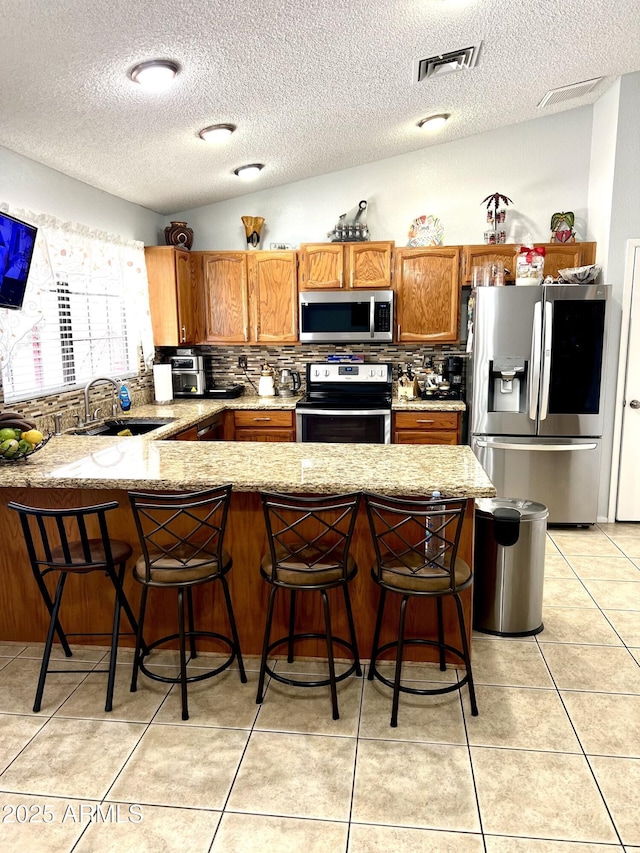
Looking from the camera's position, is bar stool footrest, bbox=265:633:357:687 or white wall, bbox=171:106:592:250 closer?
bar stool footrest, bbox=265:633:357:687

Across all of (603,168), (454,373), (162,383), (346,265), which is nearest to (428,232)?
(346,265)

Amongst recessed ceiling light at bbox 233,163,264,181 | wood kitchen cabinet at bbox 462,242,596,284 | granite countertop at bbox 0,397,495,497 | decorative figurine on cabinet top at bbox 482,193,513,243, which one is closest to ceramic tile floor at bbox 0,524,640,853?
granite countertop at bbox 0,397,495,497

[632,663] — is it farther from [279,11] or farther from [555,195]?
[555,195]

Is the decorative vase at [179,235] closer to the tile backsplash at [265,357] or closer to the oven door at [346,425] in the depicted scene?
the tile backsplash at [265,357]

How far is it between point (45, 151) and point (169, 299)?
5.37ft

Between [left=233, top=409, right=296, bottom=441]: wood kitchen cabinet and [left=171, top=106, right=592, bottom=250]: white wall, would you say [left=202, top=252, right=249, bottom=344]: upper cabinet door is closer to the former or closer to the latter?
[left=171, top=106, right=592, bottom=250]: white wall

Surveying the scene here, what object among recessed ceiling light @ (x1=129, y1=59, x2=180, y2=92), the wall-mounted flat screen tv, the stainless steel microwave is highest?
recessed ceiling light @ (x1=129, y1=59, x2=180, y2=92)

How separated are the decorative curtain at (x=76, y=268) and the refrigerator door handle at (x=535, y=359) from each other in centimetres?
294

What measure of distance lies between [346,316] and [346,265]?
413 mm

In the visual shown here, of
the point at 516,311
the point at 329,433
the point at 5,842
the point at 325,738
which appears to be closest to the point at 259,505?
the point at 325,738

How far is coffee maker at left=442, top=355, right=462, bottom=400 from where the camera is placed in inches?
205

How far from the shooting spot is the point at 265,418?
201 inches

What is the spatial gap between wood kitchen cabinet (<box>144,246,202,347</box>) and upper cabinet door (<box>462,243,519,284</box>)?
226cm

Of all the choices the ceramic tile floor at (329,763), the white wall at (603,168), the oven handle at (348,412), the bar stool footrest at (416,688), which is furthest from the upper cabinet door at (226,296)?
the bar stool footrest at (416,688)
